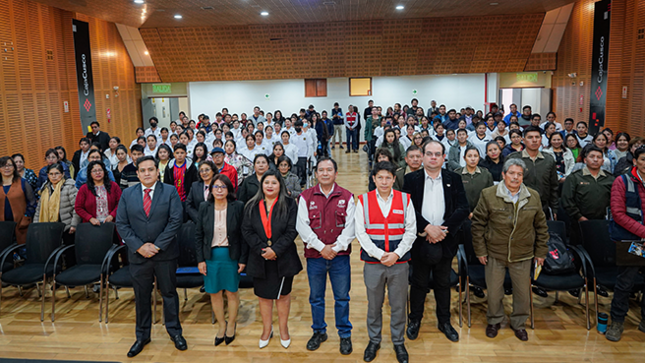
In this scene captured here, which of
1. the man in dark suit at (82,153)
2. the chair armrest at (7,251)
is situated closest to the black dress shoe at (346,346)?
the chair armrest at (7,251)

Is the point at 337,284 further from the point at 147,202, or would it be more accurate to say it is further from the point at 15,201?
the point at 15,201

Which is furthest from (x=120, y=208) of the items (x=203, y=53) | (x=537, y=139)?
(x=203, y=53)

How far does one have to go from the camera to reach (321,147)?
46.3 ft

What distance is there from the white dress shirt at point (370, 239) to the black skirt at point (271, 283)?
80cm

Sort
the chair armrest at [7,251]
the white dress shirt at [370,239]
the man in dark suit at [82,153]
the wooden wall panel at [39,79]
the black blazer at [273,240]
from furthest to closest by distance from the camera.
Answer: the wooden wall panel at [39,79] → the man in dark suit at [82,153] → the chair armrest at [7,251] → the black blazer at [273,240] → the white dress shirt at [370,239]

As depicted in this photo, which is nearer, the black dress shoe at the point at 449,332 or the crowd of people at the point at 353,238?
the crowd of people at the point at 353,238

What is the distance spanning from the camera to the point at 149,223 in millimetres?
4152

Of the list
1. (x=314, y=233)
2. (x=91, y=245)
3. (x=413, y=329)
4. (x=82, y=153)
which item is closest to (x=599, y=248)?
(x=413, y=329)

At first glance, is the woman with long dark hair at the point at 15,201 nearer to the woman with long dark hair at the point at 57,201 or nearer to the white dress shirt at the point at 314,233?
the woman with long dark hair at the point at 57,201

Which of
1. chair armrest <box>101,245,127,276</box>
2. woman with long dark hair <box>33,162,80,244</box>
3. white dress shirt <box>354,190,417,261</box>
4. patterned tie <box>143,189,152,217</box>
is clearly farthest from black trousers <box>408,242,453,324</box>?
woman with long dark hair <box>33,162,80,244</box>

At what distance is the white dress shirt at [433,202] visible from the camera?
405cm

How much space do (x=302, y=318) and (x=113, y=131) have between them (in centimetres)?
1180

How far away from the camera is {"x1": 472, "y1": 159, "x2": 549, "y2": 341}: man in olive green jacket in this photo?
4.12 meters

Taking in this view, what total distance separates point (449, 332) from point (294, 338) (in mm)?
1456
